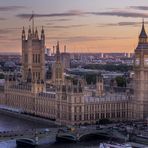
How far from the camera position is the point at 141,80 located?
161 ft

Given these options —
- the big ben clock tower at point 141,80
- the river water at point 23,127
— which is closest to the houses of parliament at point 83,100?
the big ben clock tower at point 141,80

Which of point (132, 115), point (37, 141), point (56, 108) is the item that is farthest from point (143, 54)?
point (37, 141)

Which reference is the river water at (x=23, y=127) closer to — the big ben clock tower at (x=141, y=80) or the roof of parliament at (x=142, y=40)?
the big ben clock tower at (x=141, y=80)

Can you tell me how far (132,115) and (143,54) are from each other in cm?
546

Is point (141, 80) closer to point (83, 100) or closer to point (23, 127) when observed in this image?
point (83, 100)

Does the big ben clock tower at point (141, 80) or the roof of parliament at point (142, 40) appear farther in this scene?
the roof of parliament at point (142, 40)

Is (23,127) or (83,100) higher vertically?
(83,100)

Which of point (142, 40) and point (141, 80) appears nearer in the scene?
point (141, 80)

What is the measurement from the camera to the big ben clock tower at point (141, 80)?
1925 inches

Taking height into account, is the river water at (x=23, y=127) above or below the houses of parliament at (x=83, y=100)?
below

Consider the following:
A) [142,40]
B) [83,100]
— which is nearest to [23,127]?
[83,100]

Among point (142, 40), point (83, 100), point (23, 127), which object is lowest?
point (23, 127)

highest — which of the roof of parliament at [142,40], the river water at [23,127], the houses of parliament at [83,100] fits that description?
the roof of parliament at [142,40]

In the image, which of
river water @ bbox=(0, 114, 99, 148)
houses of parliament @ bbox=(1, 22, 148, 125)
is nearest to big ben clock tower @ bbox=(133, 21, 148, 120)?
houses of parliament @ bbox=(1, 22, 148, 125)
